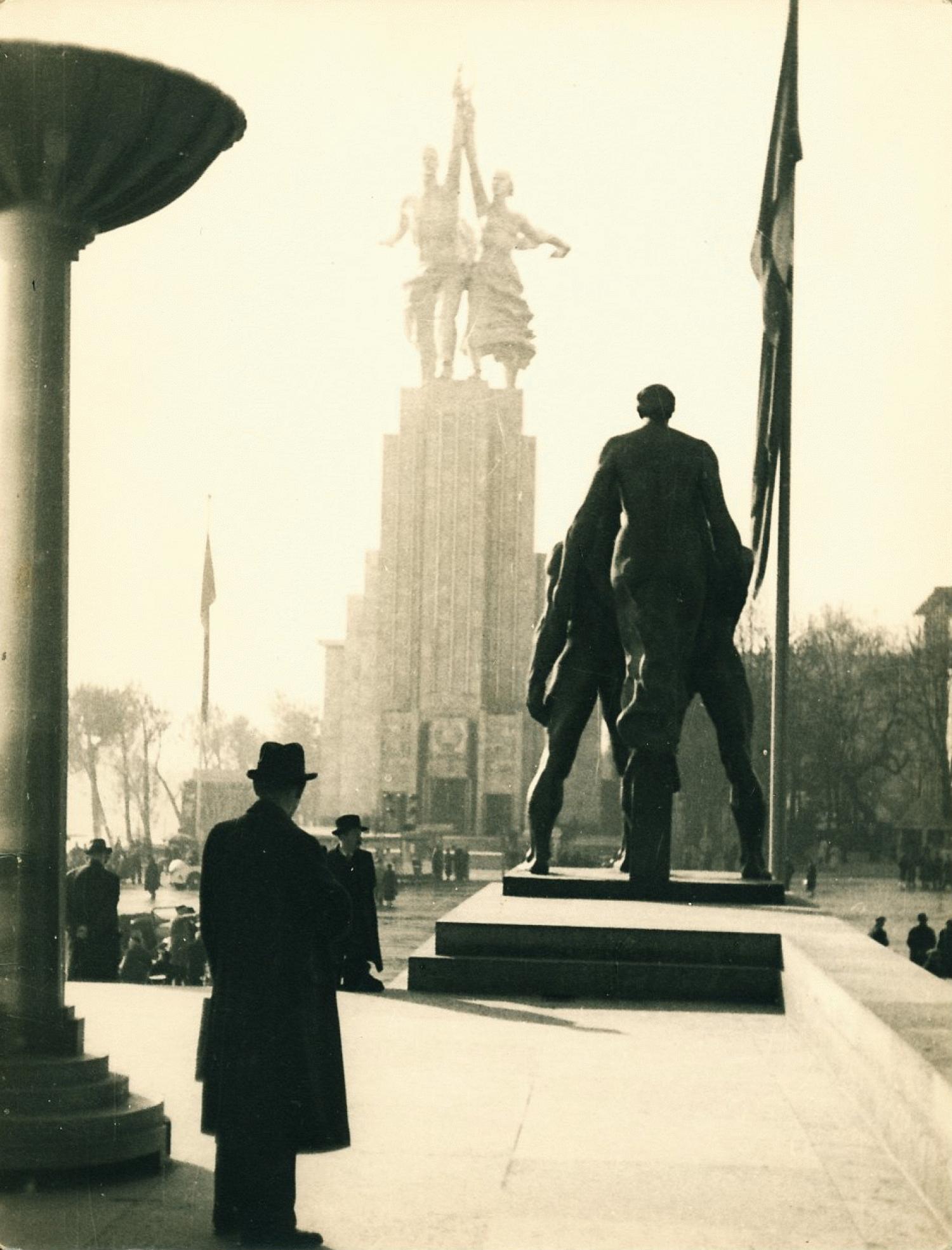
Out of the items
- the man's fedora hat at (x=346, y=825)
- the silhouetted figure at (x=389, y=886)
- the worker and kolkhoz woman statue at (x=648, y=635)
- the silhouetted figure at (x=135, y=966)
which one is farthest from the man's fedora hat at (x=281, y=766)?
the silhouetted figure at (x=389, y=886)

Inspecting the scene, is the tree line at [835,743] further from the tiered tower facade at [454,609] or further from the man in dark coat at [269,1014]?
the man in dark coat at [269,1014]

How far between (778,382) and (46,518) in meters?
9.73

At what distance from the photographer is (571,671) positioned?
11836mm

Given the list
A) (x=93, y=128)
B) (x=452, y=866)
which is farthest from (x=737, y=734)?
(x=452, y=866)

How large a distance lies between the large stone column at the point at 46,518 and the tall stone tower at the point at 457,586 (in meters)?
74.9

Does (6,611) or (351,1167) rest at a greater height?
(6,611)

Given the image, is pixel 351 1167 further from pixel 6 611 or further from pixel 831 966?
pixel 831 966

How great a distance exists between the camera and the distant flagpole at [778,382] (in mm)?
14234

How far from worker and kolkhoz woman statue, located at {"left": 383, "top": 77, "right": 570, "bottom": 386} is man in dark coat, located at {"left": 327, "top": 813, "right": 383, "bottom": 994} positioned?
212ft

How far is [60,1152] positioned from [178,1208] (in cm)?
37

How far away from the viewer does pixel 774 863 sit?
15156mm

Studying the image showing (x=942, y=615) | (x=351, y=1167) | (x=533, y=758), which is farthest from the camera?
(x=533, y=758)

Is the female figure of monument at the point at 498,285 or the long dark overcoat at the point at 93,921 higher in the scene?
the female figure of monument at the point at 498,285

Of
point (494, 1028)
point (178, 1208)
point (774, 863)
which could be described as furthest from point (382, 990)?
point (774, 863)
